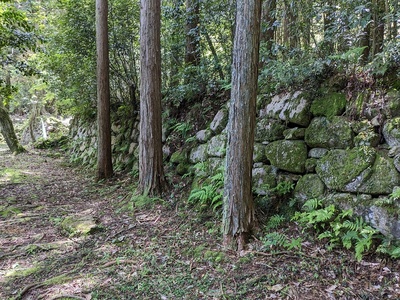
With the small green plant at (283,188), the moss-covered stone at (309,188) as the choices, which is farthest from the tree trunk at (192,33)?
the moss-covered stone at (309,188)

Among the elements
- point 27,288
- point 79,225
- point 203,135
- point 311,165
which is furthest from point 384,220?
point 79,225

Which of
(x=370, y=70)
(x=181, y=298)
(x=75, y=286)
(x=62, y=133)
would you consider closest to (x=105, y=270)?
(x=75, y=286)

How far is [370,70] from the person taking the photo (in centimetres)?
374

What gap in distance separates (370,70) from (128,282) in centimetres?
394

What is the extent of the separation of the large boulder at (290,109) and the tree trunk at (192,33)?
8.81 ft

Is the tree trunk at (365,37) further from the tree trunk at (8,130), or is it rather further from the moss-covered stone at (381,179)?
the tree trunk at (8,130)

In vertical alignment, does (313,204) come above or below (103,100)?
below

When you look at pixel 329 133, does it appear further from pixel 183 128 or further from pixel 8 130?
pixel 8 130

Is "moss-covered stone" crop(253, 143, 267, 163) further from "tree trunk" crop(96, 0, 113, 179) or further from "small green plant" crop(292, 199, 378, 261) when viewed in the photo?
"tree trunk" crop(96, 0, 113, 179)

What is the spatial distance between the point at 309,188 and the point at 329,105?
120 cm

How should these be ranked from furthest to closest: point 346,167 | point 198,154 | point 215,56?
point 215,56 → point 198,154 → point 346,167

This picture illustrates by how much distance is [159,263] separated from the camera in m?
3.57

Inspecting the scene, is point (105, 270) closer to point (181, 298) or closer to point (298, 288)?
point (181, 298)

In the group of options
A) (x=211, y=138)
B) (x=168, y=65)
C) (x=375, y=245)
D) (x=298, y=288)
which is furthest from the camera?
(x=168, y=65)
